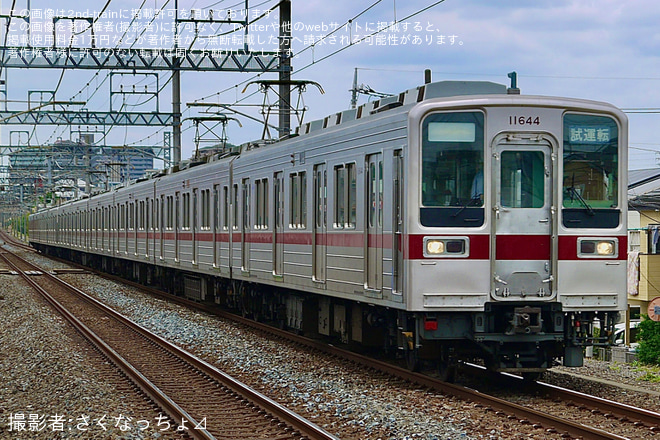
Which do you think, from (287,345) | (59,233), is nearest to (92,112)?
(59,233)

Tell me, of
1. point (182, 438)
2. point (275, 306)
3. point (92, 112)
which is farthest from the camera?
point (92, 112)

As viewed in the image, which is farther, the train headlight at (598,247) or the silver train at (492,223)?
the train headlight at (598,247)

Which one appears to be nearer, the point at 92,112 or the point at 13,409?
the point at 13,409

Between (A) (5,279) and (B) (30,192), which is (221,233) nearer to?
(A) (5,279)

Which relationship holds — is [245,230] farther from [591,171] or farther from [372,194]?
[591,171]

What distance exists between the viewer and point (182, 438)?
26.1 feet

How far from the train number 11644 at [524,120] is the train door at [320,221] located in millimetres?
3242

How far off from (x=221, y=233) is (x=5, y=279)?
15769 mm

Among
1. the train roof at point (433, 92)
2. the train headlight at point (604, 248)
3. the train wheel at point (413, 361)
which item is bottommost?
the train wheel at point (413, 361)

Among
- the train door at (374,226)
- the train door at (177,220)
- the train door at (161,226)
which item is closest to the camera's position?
the train door at (374,226)

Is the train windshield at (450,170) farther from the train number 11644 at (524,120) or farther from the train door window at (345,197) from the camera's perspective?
the train door window at (345,197)

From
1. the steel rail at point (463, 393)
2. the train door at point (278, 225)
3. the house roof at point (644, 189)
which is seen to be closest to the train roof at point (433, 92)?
the steel rail at point (463, 393)

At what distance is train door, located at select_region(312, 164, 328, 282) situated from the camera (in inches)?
497

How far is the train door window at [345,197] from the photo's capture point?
11.6 metres
